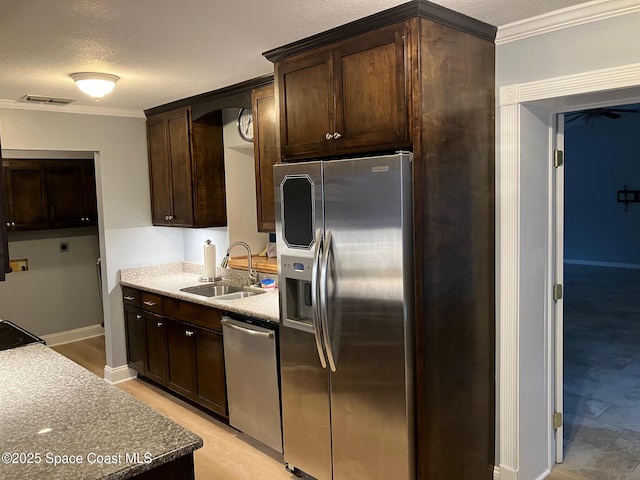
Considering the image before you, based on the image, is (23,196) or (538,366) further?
(23,196)

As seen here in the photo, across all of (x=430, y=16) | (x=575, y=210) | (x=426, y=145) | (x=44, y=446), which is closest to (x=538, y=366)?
(x=426, y=145)

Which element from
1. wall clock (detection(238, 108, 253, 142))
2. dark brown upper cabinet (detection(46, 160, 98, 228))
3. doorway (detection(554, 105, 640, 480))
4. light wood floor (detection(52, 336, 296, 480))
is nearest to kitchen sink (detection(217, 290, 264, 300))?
light wood floor (detection(52, 336, 296, 480))

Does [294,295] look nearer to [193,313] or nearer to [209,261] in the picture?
[193,313]

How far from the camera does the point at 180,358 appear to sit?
154 inches

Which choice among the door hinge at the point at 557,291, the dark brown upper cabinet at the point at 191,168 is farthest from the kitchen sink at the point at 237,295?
the door hinge at the point at 557,291

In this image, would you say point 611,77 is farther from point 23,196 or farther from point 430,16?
point 23,196

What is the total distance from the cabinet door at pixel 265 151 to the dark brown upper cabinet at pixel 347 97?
587mm

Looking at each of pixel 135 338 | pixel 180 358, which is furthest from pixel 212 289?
pixel 135 338

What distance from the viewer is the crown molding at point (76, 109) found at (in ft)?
13.0

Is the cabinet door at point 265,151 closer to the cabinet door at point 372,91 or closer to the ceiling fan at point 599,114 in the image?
the cabinet door at point 372,91

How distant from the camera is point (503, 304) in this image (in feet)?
8.66

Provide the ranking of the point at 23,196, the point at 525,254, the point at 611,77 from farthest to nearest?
the point at 23,196 < the point at 525,254 < the point at 611,77

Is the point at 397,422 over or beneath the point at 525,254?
beneath

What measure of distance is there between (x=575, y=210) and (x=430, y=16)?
9.36 m
